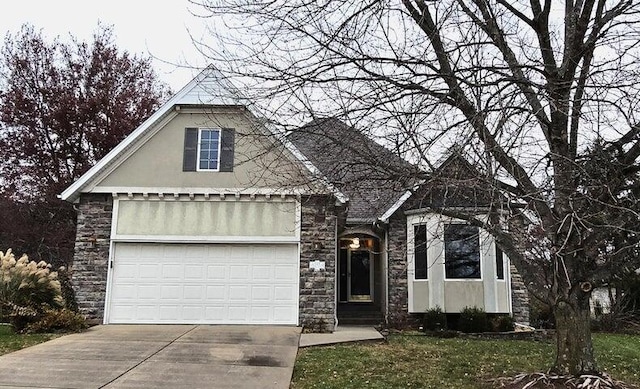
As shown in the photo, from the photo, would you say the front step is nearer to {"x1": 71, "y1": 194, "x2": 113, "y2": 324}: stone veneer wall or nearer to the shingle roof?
{"x1": 71, "y1": 194, "x2": 113, "y2": 324}: stone veneer wall

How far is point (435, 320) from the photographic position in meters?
12.4

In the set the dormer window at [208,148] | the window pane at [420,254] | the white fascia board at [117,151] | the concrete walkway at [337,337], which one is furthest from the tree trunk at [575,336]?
the white fascia board at [117,151]

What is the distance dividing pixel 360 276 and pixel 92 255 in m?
7.72

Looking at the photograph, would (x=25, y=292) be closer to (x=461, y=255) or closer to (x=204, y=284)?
(x=204, y=284)

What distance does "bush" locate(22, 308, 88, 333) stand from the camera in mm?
10141

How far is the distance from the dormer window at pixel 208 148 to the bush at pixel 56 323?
416 centimetres

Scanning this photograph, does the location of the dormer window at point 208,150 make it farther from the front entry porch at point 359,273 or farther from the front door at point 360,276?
the front door at point 360,276

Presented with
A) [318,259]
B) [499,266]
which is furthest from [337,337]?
[499,266]

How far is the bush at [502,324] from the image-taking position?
12.4 m

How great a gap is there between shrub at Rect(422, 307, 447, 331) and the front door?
3215mm

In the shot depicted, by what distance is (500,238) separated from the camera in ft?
22.8

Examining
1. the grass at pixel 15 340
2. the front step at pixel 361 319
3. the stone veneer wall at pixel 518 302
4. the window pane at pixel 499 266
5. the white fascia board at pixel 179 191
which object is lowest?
the grass at pixel 15 340

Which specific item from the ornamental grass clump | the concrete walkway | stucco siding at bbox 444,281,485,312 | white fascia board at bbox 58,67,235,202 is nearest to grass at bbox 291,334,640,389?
the concrete walkway

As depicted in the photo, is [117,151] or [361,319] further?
[361,319]
